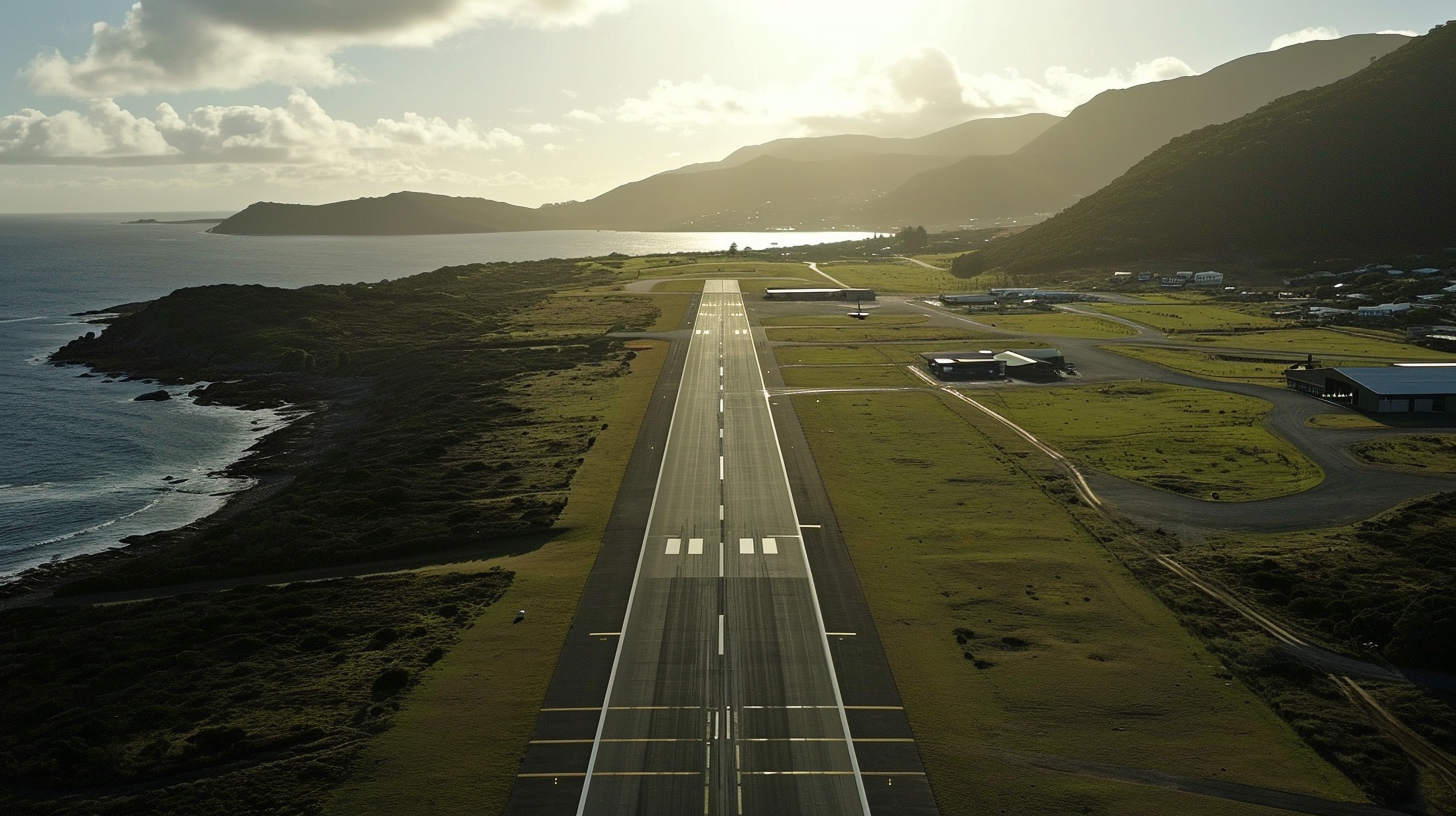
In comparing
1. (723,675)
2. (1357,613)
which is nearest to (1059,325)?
(1357,613)

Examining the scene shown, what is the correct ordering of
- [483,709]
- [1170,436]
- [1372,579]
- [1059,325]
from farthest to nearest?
[1059,325] < [1170,436] < [1372,579] < [483,709]

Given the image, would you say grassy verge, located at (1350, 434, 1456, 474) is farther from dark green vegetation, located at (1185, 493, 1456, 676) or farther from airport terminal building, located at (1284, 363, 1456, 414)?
dark green vegetation, located at (1185, 493, 1456, 676)

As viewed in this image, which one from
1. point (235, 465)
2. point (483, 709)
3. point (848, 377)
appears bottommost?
point (483, 709)

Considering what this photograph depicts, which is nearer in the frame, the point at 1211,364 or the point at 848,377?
the point at 848,377

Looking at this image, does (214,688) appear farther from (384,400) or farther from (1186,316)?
(1186,316)

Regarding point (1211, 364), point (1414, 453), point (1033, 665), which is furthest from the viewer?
point (1211, 364)

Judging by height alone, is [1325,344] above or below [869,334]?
below
